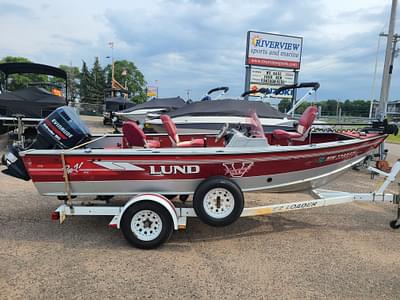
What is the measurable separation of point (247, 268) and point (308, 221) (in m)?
1.61

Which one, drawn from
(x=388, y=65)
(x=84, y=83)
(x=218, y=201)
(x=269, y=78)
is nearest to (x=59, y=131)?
(x=218, y=201)

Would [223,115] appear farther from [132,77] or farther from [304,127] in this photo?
[132,77]

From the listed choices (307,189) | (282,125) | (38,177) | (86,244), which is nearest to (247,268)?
(307,189)

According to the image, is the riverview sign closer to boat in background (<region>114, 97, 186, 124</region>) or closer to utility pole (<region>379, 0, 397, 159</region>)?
boat in background (<region>114, 97, 186, 124</region>)

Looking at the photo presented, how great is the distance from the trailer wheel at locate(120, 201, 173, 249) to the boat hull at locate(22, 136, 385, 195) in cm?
23

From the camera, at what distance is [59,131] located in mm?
3438

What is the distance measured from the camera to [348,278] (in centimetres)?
277

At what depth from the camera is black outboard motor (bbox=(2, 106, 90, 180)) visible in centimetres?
342

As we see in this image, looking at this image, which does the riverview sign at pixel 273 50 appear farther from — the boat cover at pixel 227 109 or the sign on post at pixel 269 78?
the boat cover at pixel 227 109

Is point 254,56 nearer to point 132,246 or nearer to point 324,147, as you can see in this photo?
point 324,147

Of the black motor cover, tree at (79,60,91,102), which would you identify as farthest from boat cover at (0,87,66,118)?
tree at (79,60,91,102)

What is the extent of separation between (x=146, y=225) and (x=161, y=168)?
602mm

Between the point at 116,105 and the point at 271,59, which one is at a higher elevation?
the point at 271,59

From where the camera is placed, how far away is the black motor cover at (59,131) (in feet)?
11.2
